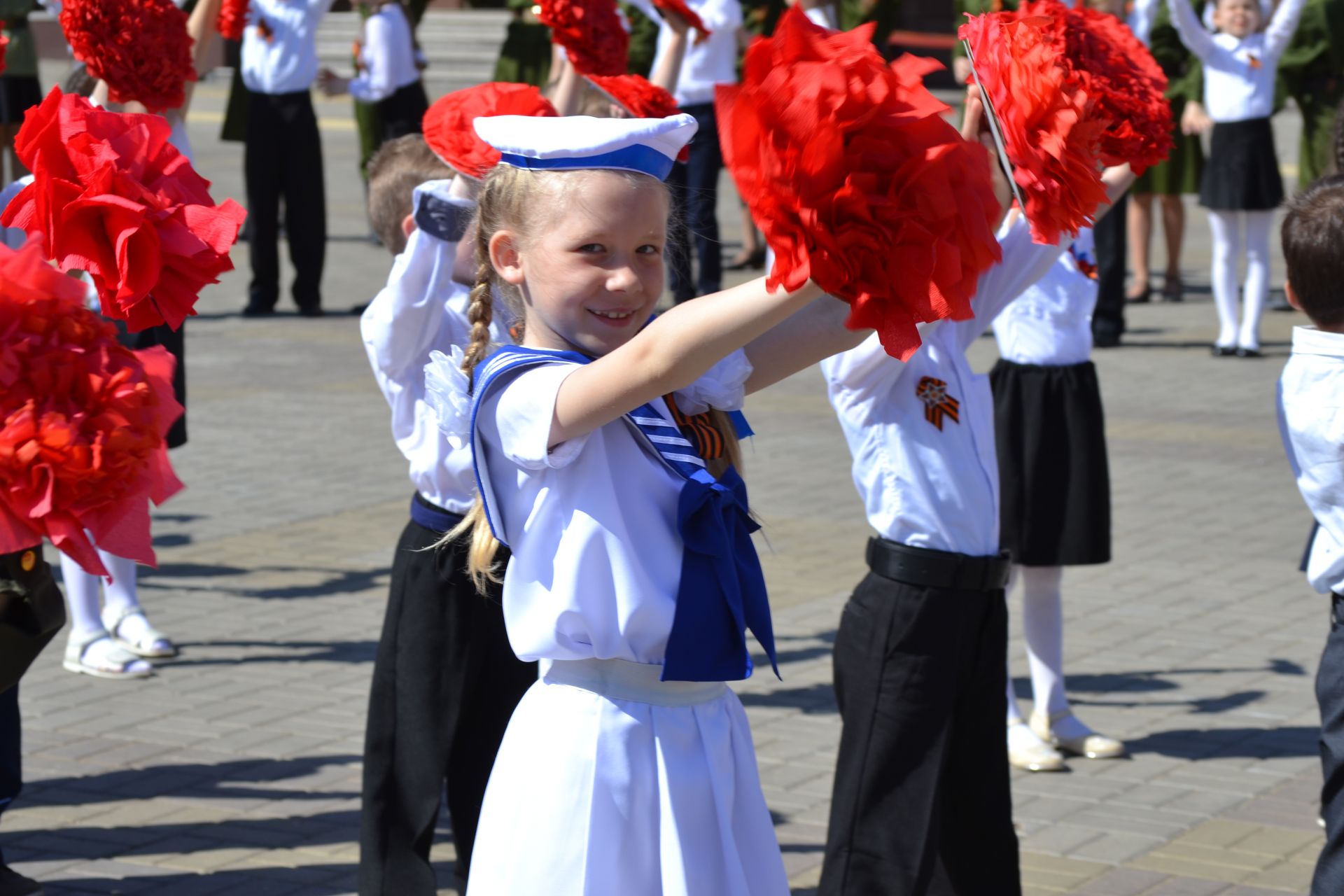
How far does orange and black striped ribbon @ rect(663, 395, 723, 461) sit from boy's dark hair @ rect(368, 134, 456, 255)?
1.73 m

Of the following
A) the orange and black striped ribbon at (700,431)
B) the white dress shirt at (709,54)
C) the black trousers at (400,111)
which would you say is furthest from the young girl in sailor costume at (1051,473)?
the black trousers at (400,111)

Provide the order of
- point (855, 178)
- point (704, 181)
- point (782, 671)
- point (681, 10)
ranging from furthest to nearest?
point (704, 181) → point (681, 10) → point (782, 671) → point (855, 178)

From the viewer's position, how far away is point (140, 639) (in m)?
6.24

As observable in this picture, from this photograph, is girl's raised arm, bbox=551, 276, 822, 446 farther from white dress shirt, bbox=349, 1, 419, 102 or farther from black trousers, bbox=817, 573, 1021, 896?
white dress shirt, bbox=349, 1, 419, 102

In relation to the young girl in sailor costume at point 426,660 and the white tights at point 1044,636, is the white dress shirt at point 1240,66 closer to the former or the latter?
the white tights at point 1044,636

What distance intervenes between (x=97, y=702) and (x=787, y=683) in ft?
7.08

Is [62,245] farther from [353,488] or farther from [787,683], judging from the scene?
[353,488]

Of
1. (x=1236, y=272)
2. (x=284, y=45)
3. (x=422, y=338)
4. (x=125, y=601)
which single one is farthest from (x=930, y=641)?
(x=284, y=45)

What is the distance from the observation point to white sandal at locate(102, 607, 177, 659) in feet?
20.4

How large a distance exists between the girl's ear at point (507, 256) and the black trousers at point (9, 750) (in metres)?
2.13

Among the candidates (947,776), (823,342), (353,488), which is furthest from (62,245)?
(353,488)

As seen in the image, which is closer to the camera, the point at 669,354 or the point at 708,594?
the point at 669,354

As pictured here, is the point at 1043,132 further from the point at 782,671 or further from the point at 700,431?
the point at 782,671

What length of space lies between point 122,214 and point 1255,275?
10.1 meters
